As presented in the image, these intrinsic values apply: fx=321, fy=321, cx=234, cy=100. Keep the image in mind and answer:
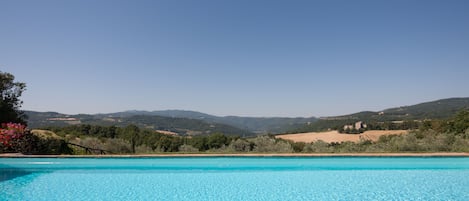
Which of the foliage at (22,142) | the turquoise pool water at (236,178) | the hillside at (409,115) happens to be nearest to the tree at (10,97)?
the foliage at (22,142)

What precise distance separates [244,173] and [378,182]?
11.4 ft

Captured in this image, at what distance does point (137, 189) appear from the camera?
23.6 ft

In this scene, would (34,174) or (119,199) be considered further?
(34,174)

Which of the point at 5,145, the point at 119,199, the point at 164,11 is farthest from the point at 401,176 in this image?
the point at 5,145

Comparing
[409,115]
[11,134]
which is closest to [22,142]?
[11,134]

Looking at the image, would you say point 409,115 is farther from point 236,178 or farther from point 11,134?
point 11,134

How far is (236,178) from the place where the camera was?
845 cm

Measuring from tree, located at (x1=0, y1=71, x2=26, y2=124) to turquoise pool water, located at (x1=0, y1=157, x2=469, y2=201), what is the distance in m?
9.54

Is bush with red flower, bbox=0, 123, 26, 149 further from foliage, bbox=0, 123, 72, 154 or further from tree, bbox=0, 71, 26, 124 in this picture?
tree, bbox=0, 71, 26, 124

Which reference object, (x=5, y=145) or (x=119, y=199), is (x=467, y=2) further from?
(x=5, y=145)

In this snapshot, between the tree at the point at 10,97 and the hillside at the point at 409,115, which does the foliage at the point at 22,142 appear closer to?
the tree at the point at 10,97

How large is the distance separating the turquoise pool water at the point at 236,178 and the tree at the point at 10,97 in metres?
9.54

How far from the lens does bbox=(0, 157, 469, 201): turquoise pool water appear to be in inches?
261

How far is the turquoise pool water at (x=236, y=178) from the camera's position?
261 inches
